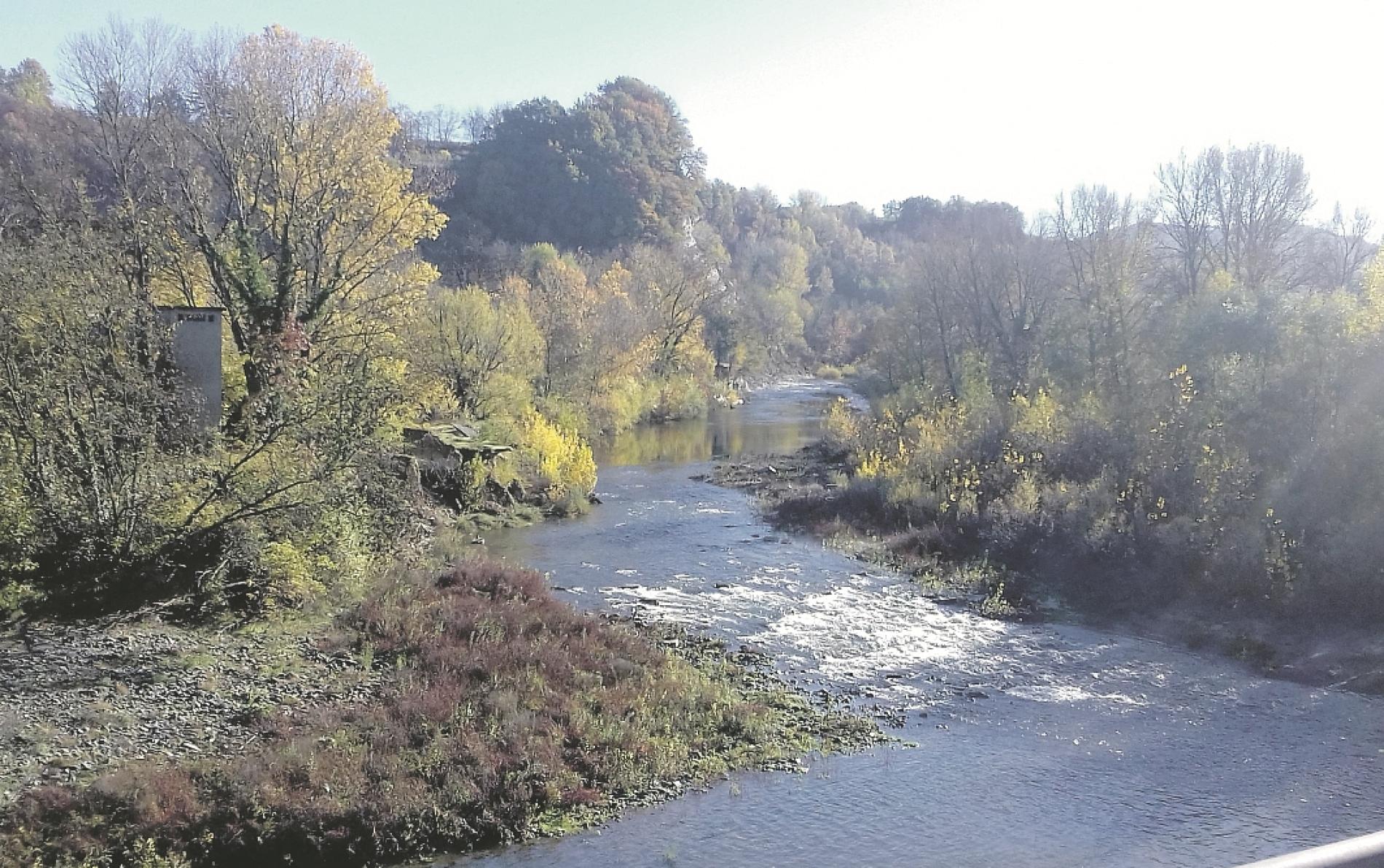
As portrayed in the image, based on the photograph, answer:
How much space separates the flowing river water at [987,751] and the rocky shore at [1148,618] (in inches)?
22.8

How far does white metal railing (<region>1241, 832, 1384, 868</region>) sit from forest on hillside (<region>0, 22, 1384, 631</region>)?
619 inches

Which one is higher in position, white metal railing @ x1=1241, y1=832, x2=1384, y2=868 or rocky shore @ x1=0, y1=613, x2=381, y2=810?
white metal railing @ x1=1241, y1=832, x2=1384, y2=868

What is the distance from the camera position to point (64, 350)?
48.4 ft

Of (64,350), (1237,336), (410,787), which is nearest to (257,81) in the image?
(64,350)

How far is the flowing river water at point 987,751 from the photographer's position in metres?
10.5

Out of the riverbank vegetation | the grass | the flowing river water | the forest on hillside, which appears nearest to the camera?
the grass

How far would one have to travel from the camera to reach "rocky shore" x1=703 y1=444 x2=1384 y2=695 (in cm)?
1616

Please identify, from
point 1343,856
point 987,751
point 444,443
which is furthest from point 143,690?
point 444,443

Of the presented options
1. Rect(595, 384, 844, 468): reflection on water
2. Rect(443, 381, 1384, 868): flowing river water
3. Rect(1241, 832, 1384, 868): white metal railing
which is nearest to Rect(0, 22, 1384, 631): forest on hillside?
Rect(595, 384, 844, 468): reflection on water

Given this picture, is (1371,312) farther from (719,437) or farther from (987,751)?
(719,437)

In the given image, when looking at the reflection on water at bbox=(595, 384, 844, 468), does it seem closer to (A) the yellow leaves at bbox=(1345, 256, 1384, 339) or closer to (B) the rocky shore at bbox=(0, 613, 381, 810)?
(A) the yellow leaves at bbox=(1345, 256, 1384, 339)

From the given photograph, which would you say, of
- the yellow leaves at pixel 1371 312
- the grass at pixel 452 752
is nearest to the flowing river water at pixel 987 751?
the grass at pixel 452 752

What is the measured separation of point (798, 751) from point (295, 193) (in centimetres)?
1828

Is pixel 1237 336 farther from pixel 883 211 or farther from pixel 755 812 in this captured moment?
pixel 883 211
